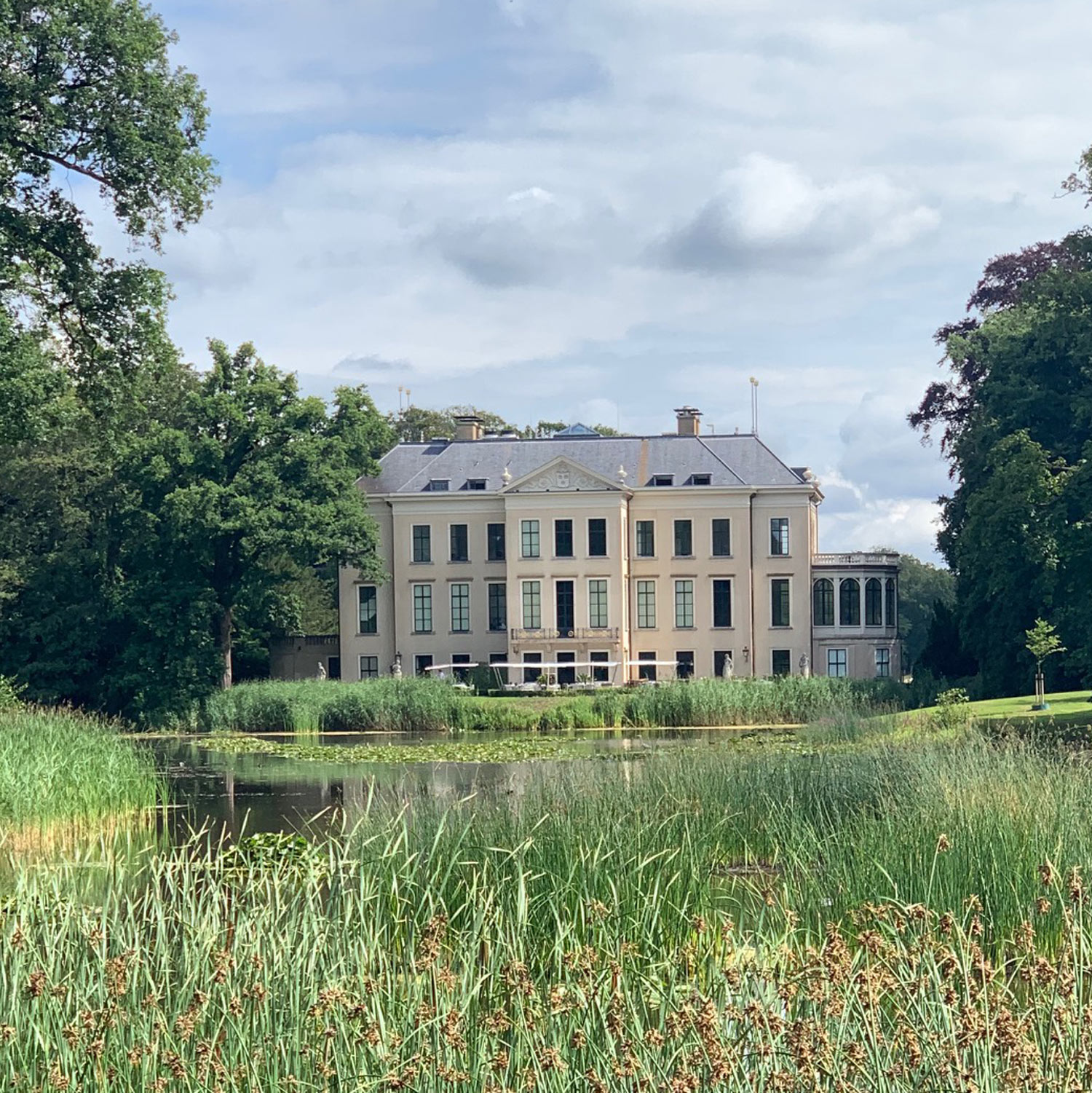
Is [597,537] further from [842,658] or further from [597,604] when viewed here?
[842,658]

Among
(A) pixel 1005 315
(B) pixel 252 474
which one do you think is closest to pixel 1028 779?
(A) pixel 1005 315

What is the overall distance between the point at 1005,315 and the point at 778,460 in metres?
12.3

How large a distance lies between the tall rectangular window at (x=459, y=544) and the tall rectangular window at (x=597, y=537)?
3.99 m

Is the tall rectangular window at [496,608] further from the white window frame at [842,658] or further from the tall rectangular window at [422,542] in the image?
the white window frame at [842,658]

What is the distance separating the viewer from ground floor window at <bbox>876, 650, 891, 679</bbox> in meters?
47.0

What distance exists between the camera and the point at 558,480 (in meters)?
46.8

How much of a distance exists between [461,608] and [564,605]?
3.43 m

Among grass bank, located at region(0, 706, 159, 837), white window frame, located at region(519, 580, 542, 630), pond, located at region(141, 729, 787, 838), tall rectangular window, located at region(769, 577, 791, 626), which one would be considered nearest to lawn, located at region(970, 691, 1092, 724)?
pond, located at region(141, 729, 787, 838)

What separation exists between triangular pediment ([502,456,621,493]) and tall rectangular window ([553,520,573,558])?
1.03 meters

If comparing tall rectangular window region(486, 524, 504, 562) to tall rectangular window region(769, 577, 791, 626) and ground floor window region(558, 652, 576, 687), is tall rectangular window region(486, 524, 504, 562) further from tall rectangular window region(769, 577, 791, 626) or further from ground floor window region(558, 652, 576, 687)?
tall rectangular window region(769, 577, 791, 626)

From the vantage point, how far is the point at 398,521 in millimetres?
48281

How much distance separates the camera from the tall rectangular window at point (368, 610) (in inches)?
1893

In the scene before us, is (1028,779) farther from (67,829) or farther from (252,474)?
(252,474)

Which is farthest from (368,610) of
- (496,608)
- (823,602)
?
(823,602)
